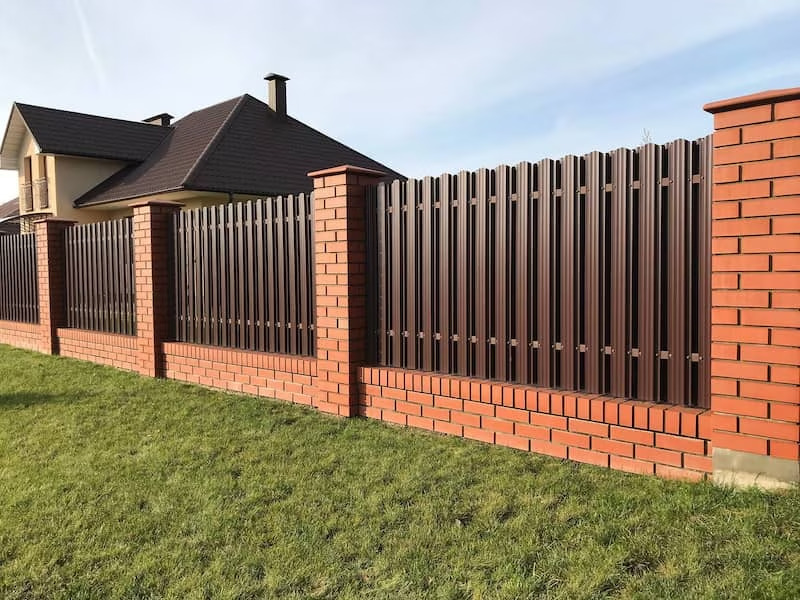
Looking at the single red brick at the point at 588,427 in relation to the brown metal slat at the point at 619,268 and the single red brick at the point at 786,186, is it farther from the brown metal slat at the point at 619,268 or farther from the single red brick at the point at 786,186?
the single red brick at the point at 786,186

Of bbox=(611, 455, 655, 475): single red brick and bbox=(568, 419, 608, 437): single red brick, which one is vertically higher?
bbox=(568, 419, 608, 437): single red brick

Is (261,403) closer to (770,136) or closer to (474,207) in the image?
(474,207)

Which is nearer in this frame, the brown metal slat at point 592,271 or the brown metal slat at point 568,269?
the brown metal slat at point 592,271

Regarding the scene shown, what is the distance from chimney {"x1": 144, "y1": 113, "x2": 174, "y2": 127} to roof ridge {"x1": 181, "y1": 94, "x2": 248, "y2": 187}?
4.85m

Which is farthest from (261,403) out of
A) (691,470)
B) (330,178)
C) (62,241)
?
(62,241)

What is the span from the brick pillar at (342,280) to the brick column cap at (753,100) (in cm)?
247

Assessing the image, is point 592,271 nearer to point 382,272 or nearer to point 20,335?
point 382,272

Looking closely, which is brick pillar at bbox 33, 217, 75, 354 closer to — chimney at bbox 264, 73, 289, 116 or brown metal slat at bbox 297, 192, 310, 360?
brown metal slat at bbox 297, 192, 310, 360

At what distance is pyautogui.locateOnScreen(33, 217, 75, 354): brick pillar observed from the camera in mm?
9531

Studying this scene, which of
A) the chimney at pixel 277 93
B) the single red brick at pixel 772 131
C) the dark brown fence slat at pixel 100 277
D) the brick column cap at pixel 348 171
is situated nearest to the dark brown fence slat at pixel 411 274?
the brick column cap at pixel 348 171

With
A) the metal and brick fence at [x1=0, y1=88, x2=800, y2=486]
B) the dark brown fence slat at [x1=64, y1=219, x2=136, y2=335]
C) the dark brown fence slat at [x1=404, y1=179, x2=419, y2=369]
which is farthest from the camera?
the dark brown fence slat at [x1=64, y1=219, x2=136, y2=335]

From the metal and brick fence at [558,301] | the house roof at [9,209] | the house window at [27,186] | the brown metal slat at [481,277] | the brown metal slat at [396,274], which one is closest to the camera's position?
the metal and brick fence at [558,301]

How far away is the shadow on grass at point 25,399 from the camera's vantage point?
6.29m

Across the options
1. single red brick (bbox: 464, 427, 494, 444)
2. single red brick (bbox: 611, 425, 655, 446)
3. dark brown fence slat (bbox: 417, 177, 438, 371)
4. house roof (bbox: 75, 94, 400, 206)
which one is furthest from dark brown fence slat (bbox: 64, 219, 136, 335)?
house roof (bbox: 75, 94, 400, 206)
